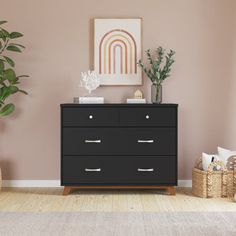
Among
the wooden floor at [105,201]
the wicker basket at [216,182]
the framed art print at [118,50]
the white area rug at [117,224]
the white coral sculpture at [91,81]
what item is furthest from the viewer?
the framed art print at [118,50]

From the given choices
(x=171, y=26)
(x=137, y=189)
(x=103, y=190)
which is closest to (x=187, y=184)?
(x=137, y=189)

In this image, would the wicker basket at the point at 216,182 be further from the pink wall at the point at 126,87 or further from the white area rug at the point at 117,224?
the white area rug at the point at 117,224

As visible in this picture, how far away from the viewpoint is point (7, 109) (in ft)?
15.5

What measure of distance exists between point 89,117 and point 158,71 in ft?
2.66

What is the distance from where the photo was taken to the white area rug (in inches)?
134

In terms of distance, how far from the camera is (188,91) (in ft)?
16.5

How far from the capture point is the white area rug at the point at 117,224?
11.1ft

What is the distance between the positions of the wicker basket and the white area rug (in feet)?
2.09

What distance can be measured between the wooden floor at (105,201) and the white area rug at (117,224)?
207 mm

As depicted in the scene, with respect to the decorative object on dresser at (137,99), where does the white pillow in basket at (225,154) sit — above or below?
below

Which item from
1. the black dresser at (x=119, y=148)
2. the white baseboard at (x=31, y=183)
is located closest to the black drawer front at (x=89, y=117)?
the black dresser at (x=119, y=148)

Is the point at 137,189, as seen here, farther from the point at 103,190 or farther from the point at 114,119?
the point at 114,119

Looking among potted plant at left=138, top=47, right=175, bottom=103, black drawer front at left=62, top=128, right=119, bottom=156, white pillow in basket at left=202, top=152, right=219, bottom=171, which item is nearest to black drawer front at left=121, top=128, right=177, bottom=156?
black drawer front at left=62, top=128, right=119, bottom=156

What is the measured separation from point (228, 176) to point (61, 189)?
1.60 meters
